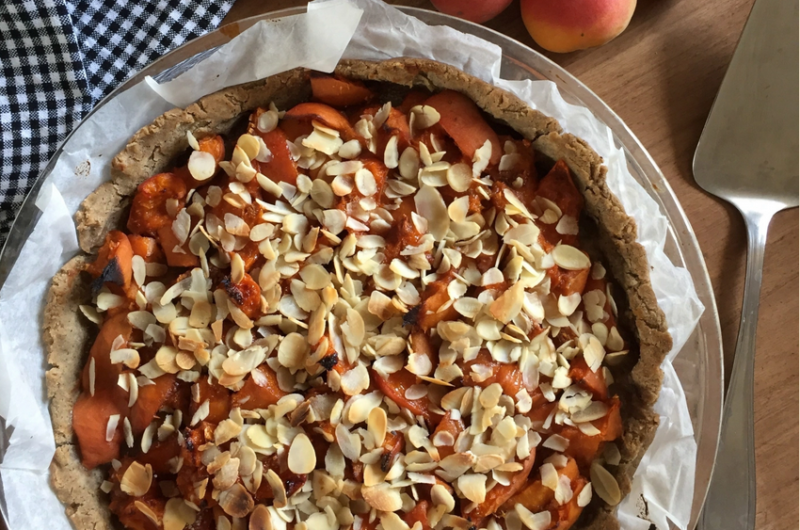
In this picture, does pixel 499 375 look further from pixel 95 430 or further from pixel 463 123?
pixel 95 430

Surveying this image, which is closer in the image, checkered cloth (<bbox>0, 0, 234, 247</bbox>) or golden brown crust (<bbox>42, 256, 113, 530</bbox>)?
golden brown crust (<bbox>42, 256, 113, 530</bbox>)

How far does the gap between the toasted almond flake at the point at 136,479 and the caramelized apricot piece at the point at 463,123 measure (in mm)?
889

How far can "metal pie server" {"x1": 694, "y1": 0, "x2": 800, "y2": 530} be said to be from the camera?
136cm

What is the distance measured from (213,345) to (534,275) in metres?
0.64

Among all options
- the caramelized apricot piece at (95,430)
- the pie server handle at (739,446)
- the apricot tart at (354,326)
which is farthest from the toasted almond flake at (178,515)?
the pie server handle at (739,446)

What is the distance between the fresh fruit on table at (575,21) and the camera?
1.35 m

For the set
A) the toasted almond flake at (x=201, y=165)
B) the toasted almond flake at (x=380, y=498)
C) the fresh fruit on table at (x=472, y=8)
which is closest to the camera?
the toasted almond flake at (x=380, y=498)

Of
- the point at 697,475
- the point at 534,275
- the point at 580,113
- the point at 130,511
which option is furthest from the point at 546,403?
the point at 130,511

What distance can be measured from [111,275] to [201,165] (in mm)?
279

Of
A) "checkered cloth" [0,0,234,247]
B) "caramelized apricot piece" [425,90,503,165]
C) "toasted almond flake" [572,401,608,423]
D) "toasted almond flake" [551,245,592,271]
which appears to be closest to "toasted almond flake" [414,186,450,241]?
"caramelized apricot piece" [425,90,503,165]

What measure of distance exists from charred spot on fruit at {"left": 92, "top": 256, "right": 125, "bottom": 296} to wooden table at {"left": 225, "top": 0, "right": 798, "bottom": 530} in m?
0.66

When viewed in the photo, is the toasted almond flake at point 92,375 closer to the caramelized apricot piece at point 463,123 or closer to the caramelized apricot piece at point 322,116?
the caramelized apricot piece at point 322,116

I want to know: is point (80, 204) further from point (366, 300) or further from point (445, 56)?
point (445, 56)

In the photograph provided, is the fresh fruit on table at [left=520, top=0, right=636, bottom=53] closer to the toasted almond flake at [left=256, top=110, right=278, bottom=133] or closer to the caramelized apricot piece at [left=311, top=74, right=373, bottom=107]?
the caramelized apricot piece at [left=311, top=74, right=373, bottom=107]
